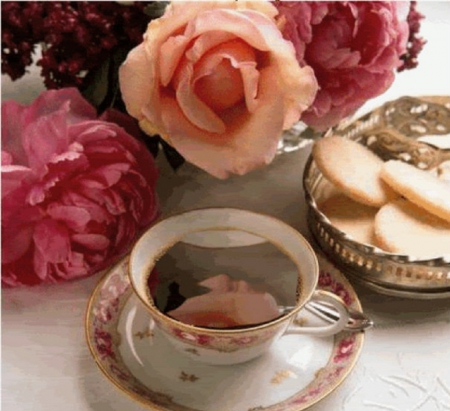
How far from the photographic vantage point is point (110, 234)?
669 millimetres

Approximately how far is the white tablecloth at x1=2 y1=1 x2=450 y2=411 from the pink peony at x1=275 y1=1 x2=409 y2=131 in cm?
11

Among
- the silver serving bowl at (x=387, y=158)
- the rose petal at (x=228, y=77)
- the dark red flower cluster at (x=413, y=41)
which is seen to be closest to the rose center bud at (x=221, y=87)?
the rose petal at (x=228, y=77)

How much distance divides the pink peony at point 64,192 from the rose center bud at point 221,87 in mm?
92

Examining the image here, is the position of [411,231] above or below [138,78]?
below

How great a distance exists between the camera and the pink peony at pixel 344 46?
64cm

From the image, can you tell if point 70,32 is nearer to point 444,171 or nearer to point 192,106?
point 192,106

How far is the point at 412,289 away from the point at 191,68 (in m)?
0.23

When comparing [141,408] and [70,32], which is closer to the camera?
[141,408]

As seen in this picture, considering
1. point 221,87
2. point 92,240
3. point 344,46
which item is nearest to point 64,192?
point 92,240

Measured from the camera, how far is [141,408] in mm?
574

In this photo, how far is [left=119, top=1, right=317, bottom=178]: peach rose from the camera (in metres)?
0.58

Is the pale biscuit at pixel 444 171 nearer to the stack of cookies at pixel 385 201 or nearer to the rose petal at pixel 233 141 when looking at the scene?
the stack of cookies at pixel 385 201

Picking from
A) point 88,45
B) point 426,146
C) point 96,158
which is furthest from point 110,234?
point 426,146

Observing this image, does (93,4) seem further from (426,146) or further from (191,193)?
(426,146)
